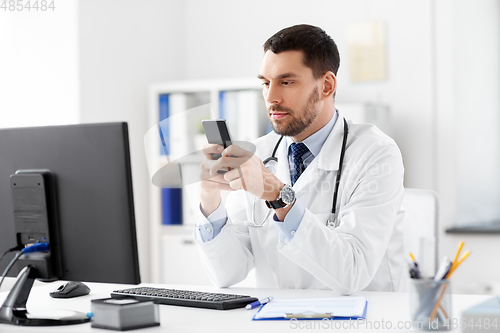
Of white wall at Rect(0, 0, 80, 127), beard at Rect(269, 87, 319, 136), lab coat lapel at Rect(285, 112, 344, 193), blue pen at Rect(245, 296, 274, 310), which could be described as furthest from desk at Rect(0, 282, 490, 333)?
white wall at Rect(0, 0, 80, 127)

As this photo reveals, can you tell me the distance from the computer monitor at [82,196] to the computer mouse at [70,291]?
212mm

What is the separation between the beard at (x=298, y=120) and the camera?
169 cm

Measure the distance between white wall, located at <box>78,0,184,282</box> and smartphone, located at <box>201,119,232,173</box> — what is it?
6.60 ft

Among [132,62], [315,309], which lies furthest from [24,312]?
[132,62]

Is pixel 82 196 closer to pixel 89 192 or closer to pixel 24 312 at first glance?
pixel 89 192

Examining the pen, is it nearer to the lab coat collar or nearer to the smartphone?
the smartphone

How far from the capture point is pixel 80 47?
10.2 feet

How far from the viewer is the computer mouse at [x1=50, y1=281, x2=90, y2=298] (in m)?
1.48

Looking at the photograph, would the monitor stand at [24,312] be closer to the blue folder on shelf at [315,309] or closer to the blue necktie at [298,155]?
the blue folder on shelf at [315,309]

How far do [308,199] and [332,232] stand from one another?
25 centimetres

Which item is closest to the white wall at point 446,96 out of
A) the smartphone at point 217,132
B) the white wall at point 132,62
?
the white wall at point 132,62

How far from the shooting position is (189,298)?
1335 mm

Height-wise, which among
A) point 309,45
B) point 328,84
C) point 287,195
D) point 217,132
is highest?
point 309,45

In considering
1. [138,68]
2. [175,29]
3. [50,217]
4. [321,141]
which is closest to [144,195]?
[138,68]
